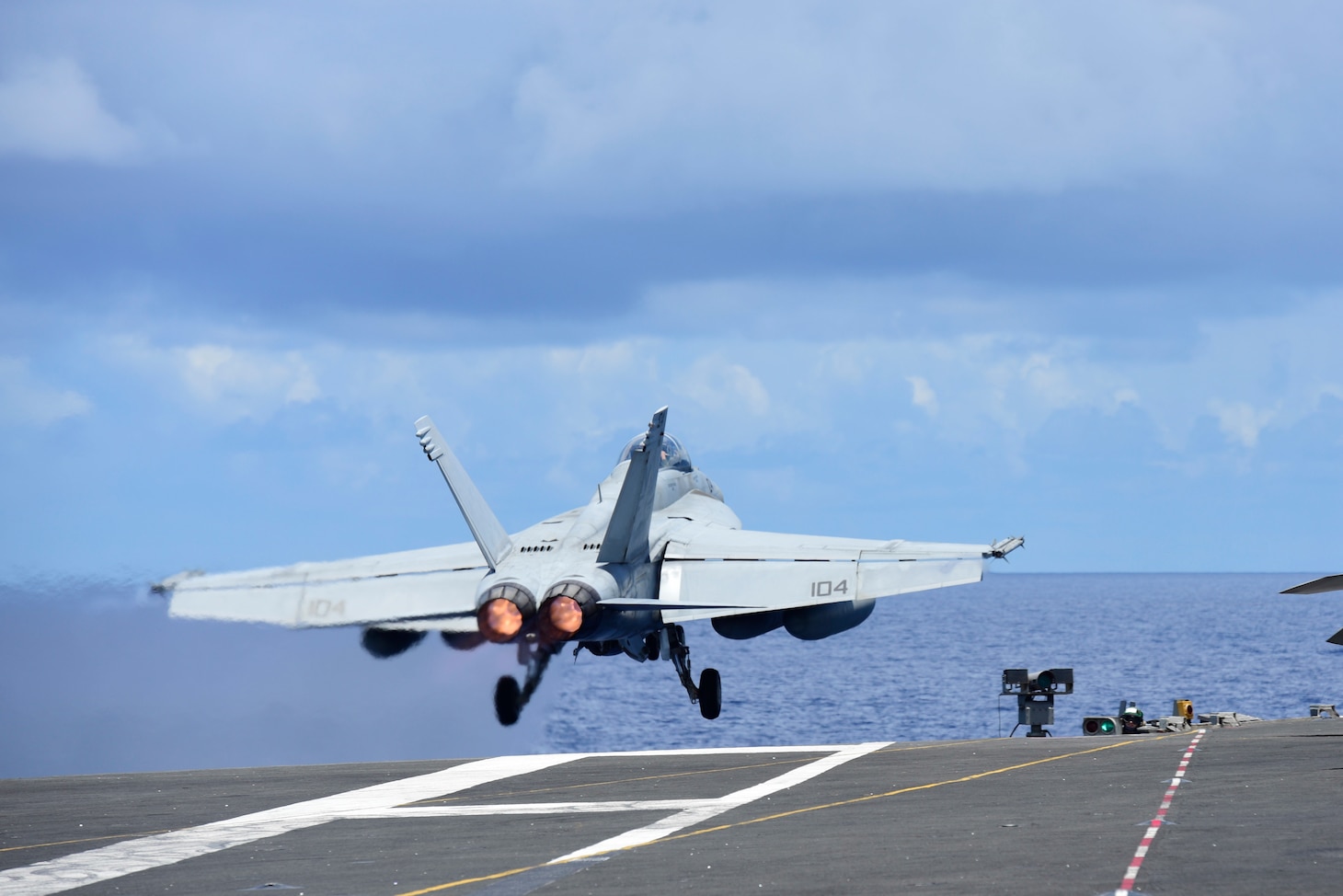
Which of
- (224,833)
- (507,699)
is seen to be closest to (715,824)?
(224,833)

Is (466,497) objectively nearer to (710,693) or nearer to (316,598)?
(316,598)

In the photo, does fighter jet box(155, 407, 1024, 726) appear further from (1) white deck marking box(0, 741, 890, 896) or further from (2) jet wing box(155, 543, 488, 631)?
(1) white deck marking box(0, 741, 890, 896)

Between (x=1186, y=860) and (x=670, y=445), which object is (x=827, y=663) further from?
(x=1186, y=860)

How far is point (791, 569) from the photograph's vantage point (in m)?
37.1

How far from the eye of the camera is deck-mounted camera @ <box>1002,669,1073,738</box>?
46.2m

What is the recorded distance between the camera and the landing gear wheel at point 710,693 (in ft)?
128

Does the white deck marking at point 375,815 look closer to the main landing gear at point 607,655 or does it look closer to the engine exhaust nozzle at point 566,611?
the main landing gear at point 607,655

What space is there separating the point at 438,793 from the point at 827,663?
135725 mm

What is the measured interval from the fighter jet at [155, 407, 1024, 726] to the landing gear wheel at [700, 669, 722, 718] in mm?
56

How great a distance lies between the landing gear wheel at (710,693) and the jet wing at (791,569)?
260 centimetres

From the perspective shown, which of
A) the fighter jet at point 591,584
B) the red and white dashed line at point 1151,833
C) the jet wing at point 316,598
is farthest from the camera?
the jet wing at point 316,598

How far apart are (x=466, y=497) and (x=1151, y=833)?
59.7 feet

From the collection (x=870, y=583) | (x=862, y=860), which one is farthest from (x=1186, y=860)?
(x=870, y=583)

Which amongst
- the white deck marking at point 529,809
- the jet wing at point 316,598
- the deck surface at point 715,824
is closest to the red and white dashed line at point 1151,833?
the deck surface at point 715,824
